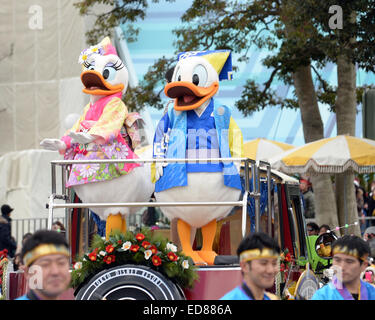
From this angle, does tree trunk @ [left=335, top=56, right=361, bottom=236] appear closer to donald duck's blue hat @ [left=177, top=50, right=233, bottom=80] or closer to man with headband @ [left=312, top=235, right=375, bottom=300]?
donald duck's blue hat @ [left=177, top=50, right=233, bottom=80]

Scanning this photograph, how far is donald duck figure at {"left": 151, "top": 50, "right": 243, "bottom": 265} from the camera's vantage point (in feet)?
23.5

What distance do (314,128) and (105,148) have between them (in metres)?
9.09

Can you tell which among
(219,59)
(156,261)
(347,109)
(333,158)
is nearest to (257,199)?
(156,261)

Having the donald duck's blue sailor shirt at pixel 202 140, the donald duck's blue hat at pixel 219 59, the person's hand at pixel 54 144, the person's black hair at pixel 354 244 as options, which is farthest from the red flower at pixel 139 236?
the donald duck's blue hat at pixel 219 59

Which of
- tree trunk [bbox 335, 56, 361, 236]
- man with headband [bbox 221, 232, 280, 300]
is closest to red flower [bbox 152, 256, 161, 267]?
man with headband [bbox 221, 232, 280, 300]

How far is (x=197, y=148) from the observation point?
7348 mm

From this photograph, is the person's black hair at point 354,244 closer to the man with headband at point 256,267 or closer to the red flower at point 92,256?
the man with headband at point 256,267

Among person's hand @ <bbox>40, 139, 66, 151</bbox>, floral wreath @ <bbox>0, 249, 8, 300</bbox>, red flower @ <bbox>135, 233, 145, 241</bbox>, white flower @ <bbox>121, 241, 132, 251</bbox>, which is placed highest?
person's hand @ <bbox>40, 139, 66, 151</bbox>

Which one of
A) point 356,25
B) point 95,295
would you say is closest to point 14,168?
point 356,25

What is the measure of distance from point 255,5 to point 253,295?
11.8 m

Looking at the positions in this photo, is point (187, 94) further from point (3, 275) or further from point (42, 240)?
point (42, 240)

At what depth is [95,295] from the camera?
593cm

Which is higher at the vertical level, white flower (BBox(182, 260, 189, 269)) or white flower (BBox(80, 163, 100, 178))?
white flower (BBox(80, 163, 100, 178))

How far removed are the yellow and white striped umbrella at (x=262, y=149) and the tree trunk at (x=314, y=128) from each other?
1.96 ft
